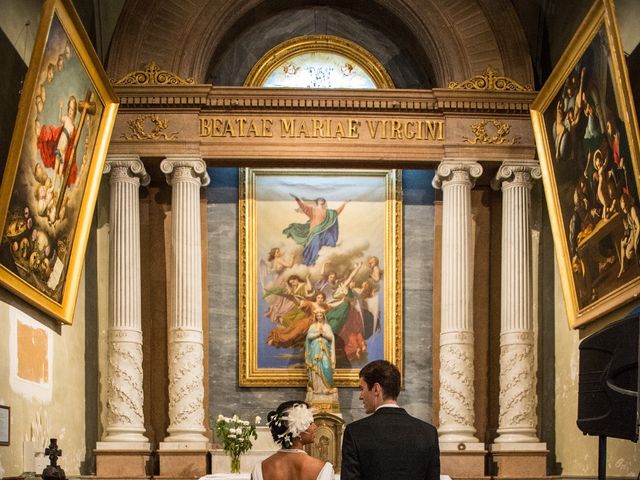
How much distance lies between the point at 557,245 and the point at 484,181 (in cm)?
277

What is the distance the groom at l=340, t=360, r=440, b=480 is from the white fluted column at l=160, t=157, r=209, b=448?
905 centimetres

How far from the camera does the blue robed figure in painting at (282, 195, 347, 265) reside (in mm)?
16922

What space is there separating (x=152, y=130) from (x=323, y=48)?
3081 millimetres

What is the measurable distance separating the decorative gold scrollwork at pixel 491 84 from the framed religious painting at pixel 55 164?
187 inches

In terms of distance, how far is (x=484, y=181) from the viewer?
16.8m

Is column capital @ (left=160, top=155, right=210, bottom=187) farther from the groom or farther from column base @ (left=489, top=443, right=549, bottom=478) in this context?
the groom

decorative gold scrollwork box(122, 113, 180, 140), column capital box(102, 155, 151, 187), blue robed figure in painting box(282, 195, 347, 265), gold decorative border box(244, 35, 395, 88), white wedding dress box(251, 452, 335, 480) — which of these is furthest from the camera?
gold decorative border box(244, 35, 395, 88)

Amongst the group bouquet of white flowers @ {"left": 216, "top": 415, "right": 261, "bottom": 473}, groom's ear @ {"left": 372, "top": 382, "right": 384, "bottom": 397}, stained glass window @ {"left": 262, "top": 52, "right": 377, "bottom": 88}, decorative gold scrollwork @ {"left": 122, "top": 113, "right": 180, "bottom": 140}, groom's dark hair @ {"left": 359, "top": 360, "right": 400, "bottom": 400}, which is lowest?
bouquet of white flowers @ {"left": 216, "top": 415, "right": 261, "bottom": 473}

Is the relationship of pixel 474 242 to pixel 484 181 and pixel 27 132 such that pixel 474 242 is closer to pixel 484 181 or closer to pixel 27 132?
pixel 484 181

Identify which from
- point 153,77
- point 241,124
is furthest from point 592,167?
point 153,77

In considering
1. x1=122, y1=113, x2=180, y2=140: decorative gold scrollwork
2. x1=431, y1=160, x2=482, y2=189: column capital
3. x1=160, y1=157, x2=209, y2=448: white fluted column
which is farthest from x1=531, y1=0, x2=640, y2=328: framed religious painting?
x1=122, y1=113, x2=180, y2=140: decorative gold scrollwork

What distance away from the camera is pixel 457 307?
1576 cm

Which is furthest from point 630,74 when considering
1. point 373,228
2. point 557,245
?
point 373,228

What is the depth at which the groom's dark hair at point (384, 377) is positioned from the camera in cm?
650
